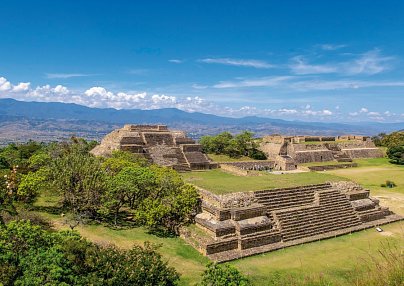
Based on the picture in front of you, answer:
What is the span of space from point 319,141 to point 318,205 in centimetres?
2858

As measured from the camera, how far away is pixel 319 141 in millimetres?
44906

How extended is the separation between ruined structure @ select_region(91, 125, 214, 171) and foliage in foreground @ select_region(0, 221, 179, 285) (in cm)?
1798

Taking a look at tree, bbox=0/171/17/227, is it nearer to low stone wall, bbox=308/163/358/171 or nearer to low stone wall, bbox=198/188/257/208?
low stone wall, bbox=198/188/257/208

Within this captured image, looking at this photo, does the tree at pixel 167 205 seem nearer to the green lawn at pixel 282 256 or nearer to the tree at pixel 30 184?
the green lawn at pixel 282 256

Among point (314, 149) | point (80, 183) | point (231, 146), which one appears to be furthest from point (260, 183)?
point (314, 149)

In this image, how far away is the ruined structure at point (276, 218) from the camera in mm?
14508

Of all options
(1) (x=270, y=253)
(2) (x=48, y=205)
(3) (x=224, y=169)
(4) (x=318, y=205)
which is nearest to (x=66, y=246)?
(1) (x=270, y=253)

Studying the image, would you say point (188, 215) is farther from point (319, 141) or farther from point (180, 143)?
point (319, 141)

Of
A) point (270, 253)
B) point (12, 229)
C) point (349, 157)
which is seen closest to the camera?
point (12, 229)

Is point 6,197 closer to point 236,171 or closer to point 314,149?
point 236,171

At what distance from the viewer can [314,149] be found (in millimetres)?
41312

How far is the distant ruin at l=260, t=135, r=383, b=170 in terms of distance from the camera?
38688 mm

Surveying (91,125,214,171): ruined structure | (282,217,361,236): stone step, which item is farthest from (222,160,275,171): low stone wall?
(282,217,361,236): stone step

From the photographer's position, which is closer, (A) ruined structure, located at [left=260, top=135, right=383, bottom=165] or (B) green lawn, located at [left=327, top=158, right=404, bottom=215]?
(B) green lawn, located at [left=327, top=158, right=404, bottom=215]
